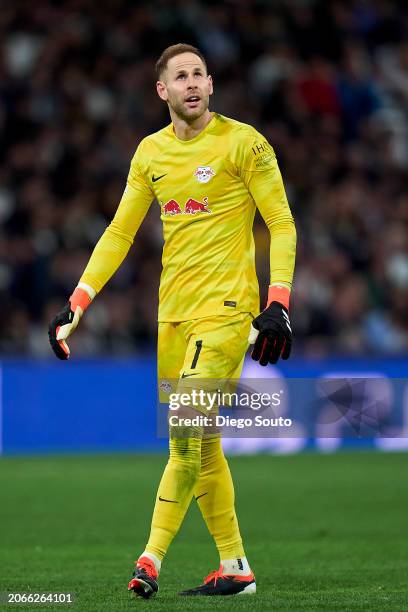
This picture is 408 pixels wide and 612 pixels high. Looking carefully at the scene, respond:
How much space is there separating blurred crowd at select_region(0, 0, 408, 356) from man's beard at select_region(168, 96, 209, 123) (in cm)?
771

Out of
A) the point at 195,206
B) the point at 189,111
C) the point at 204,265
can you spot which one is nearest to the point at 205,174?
the point at 195,206

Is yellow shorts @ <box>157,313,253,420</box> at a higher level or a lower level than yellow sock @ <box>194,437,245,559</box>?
higher

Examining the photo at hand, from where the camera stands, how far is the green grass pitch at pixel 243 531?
5.90m

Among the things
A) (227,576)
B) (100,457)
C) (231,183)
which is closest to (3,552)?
(227,576)

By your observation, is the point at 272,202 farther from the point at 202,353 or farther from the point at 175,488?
the point at 175,488

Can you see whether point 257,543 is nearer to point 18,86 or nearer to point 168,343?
point 168,343

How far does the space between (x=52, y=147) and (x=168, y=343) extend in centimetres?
946

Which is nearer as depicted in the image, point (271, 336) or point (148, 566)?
point (271, 336)

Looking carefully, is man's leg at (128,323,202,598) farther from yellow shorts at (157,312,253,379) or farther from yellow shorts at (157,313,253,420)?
yellow shorts at (157,312,253,379)

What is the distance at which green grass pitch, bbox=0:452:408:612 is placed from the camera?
232 inches

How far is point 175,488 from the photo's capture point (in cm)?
575

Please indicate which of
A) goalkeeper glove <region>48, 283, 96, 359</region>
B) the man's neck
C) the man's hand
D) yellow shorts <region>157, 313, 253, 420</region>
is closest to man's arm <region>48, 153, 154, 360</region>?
goalkeeper glove <region>48, 283, 96, 359</region>

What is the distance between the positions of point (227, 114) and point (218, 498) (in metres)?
10.4

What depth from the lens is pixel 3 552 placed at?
24.6 feet
